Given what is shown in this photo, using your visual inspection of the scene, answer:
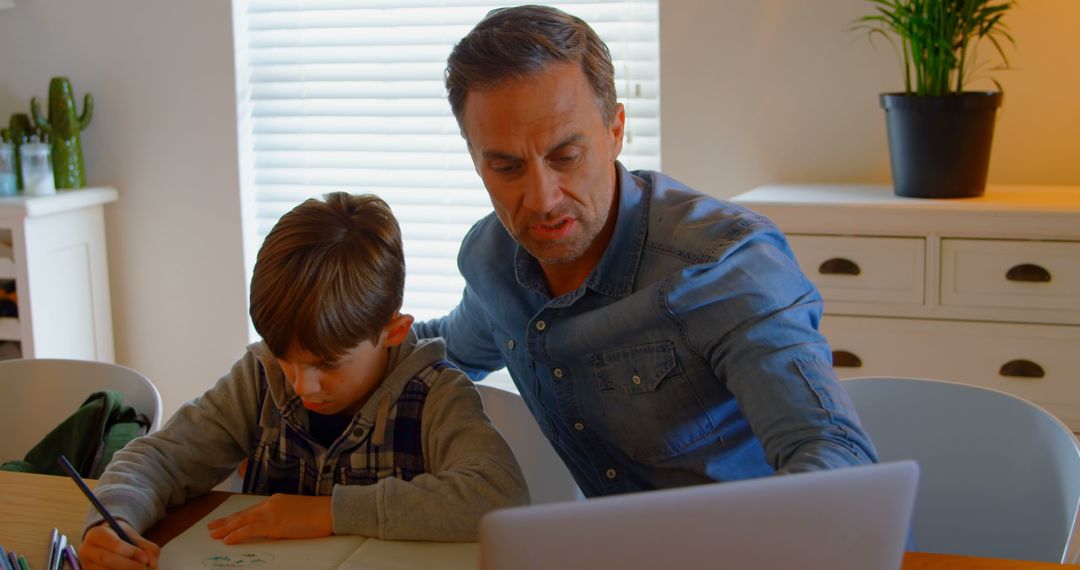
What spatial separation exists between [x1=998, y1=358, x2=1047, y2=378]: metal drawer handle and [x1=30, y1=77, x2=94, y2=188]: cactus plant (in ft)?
9.09

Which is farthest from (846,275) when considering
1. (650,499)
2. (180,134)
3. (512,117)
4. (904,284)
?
(180,134)

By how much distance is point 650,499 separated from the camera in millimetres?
792

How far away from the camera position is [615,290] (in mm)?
1516

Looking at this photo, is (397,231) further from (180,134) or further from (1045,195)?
(180,134)

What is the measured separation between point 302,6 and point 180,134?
583 mm

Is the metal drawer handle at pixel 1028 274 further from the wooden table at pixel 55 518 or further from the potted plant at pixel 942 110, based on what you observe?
the wooden table at pixel 55 518

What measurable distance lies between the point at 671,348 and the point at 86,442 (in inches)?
34.5

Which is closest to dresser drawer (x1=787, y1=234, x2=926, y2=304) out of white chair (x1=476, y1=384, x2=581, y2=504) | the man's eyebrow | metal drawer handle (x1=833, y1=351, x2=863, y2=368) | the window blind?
metal drawer handle (x1=833, y1=351, x2=863, y2=368)

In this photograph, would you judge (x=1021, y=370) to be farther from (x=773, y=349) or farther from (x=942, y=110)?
(x=773, y=349)

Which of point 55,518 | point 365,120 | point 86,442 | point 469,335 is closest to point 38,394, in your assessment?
point 86,442

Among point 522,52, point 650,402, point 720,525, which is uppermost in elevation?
point 522,52

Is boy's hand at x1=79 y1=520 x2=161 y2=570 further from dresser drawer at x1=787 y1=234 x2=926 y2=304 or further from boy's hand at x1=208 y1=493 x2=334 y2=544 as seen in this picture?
dresser drawer at x1=787 y1=234 x2=926 y2=304

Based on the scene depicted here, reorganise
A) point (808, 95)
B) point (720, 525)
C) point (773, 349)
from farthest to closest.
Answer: point (808, 95) < point (773, 349) < point (720, 525)

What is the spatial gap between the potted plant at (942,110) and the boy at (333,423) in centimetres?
148
